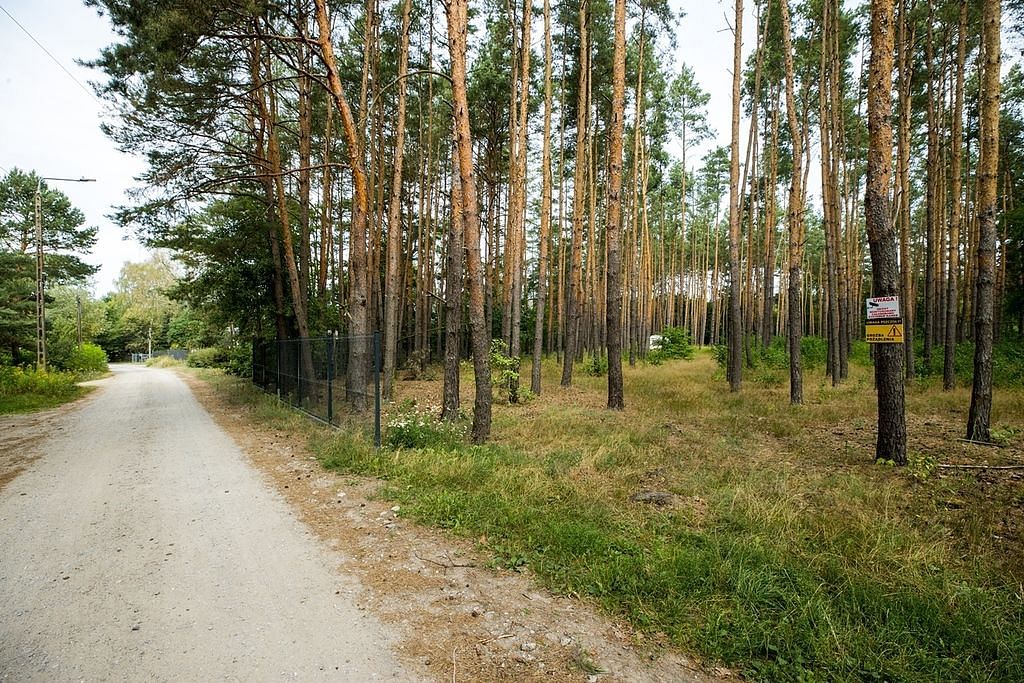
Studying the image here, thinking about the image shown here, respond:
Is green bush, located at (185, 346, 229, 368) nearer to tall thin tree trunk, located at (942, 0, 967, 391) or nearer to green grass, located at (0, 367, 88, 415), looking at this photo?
green grass, located at (0, 367, 88, 415)

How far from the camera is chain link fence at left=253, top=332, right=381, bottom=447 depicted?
840 centimetres

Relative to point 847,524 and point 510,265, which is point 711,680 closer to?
point 847,524

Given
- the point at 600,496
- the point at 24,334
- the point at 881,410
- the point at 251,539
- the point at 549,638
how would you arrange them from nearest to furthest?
the point at 549,638 → the point at 251,539 → the point at 600,496 → the point at 881,410 → the point at 24,334

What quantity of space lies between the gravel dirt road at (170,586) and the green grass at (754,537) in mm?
1206

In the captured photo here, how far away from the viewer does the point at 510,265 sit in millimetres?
11961

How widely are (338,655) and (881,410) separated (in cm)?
694

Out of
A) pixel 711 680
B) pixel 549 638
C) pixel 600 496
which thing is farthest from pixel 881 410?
pixel 549 638

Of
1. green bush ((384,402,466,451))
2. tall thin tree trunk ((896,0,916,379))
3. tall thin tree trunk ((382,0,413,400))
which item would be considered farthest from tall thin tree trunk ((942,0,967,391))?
tall thin tree trunk ((382,0,413,400))

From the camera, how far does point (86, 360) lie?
28.8 m

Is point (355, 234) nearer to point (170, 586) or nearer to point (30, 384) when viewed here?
point (170, 586)

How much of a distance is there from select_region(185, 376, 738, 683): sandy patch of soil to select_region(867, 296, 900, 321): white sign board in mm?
5389

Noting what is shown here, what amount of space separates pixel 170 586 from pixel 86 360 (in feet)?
116

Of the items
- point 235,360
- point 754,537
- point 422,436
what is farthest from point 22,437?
point 235,360

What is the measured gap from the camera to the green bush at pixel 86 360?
2544 cm
